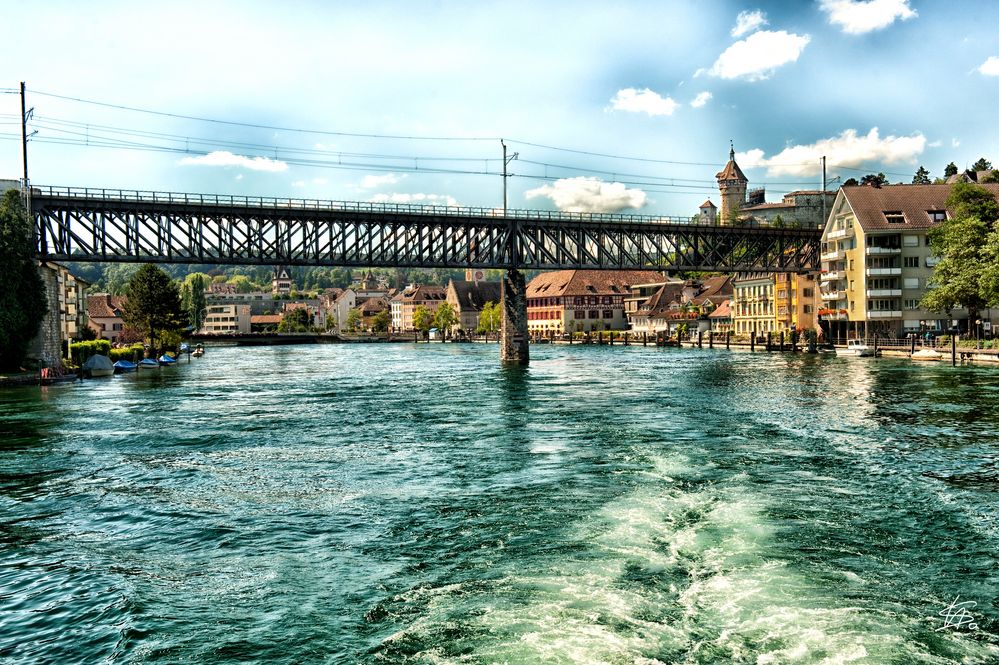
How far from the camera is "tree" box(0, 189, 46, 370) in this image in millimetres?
64938

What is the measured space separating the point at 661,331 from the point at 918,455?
144734 millimetres

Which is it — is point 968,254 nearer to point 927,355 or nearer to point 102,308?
point 927,355

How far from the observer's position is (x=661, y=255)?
346 feet

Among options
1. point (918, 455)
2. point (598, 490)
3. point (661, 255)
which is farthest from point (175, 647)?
point (661, 255)

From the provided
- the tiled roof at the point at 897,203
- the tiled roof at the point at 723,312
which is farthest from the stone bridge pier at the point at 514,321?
the tiled roof at the point at 723,312

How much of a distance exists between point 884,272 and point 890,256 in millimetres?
2555

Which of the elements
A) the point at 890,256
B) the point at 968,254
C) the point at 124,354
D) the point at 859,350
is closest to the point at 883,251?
the point at 890,256

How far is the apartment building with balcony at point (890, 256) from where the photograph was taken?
10138cm

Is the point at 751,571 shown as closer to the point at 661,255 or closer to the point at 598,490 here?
the point at 598,490

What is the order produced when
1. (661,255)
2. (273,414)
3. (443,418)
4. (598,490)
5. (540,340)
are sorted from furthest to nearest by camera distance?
(540,340) < (661,255) < (273,414) < (443,418) < (598,490)

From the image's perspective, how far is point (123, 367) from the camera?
285ft

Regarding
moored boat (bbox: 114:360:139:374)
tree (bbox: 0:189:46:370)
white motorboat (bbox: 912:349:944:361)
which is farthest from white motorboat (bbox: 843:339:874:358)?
tree (bbox: 0:189:46:370)

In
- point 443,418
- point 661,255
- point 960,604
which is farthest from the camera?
point 661,255

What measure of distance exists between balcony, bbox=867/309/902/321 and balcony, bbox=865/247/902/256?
7.33 m
